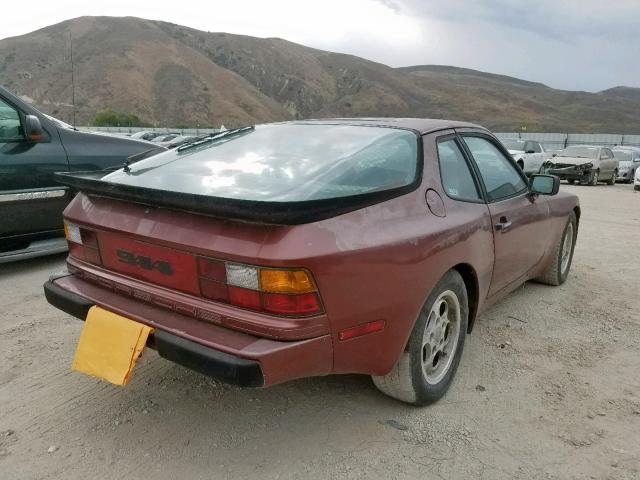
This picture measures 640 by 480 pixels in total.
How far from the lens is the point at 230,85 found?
8019 centimetres

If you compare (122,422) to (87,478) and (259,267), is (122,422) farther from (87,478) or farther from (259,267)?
(259,267)

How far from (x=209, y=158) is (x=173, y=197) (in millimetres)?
752

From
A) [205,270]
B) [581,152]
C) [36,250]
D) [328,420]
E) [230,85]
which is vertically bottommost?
[581,152]

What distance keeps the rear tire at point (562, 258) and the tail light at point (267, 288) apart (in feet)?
10.3

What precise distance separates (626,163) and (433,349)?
2089cm

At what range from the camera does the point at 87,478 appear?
211cm

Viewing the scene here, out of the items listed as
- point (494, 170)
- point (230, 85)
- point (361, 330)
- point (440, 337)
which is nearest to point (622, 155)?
point (494, 170)

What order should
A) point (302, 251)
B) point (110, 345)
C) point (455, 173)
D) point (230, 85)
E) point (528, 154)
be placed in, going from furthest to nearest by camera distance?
point (230, 85)
point (528, 154)
point (455, 173)
point (110, 345)
point (302, 251)

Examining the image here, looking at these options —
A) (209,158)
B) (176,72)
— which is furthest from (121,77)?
(209,158)

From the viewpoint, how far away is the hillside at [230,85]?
69.1 metres

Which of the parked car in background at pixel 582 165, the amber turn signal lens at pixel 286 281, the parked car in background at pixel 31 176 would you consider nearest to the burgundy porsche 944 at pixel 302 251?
the amber turn signal lens at pixel 286 281

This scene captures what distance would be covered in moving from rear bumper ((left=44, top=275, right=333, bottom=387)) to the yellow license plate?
1.8 inches

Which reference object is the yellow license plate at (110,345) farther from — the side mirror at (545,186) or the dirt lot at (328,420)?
the side mirror at (545,186)

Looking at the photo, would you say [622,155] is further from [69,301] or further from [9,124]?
[69,301]
